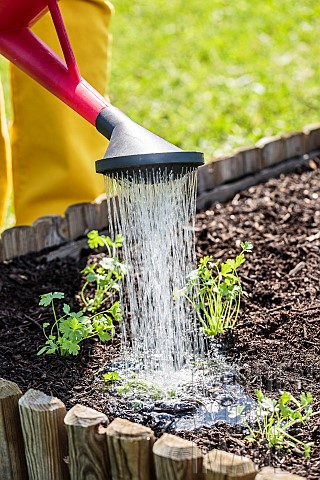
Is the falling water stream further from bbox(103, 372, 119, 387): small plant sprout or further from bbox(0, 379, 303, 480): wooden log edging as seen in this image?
bbox(0, 379, 303, 480): wooden log edging

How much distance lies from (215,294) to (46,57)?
1.09 m

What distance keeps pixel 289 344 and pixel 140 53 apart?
4580mm

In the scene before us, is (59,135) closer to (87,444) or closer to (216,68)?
(87,444)

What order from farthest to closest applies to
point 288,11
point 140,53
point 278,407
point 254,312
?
point 288,11 → point 140,53 → point 254,312 → point 278,407

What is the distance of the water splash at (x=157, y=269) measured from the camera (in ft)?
9.40

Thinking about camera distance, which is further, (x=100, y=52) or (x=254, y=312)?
(x=100, y=52)

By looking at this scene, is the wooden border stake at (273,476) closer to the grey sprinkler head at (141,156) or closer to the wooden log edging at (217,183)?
the grey sprinkler head at (141,156)

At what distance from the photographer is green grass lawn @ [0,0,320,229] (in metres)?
5.94

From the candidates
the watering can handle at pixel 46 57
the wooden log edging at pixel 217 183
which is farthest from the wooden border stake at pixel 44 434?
the wooden log edging at pixel 217 183

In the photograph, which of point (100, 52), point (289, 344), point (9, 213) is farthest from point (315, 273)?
point (9, 213)

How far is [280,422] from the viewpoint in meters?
2.59

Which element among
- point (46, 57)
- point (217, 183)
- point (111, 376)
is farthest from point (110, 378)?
point (217, 183)

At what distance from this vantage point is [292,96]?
6.27m

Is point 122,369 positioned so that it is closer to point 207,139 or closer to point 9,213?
point 9,213
